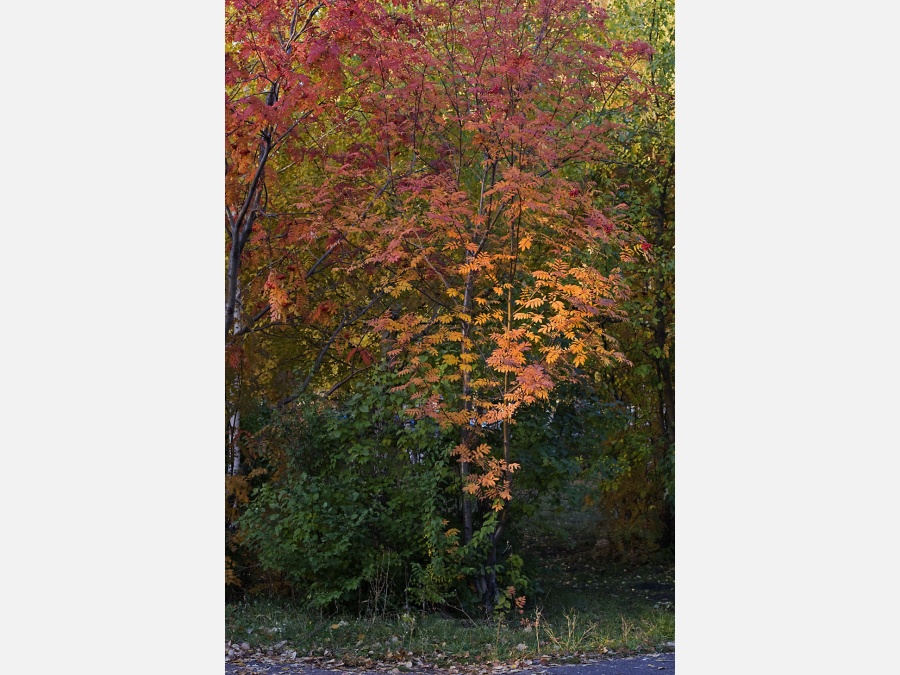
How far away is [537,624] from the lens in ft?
11.2

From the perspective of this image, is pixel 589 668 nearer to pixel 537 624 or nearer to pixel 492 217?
pixel 537 624

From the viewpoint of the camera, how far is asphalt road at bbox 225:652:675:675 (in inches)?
122

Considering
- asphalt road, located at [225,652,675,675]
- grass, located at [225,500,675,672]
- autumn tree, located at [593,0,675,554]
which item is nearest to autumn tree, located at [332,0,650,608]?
autumn tree, located at [593,0,675,554]

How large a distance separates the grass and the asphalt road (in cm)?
6

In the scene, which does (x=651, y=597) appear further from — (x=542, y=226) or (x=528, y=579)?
(x=542, y=226)

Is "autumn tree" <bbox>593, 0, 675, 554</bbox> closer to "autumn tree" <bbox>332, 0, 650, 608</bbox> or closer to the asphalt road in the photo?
"autumn tree" <bbox>332, 0, 650, 608</bbox>

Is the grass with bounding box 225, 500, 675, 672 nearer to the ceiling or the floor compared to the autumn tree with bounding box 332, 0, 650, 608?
nearer to the floor

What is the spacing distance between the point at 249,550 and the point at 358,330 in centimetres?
121

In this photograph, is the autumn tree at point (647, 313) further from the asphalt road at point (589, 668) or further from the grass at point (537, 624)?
the asphalt road at point (589, 668)

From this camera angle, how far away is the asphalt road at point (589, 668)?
10.2 ft

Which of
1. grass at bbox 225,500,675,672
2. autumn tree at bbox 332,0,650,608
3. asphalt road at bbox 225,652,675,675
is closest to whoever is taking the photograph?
asphalt road at bbox 225,652,675,675

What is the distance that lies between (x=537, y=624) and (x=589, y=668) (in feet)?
1.15

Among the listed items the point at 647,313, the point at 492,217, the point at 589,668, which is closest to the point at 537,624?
the point at 589,668

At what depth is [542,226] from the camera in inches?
141
